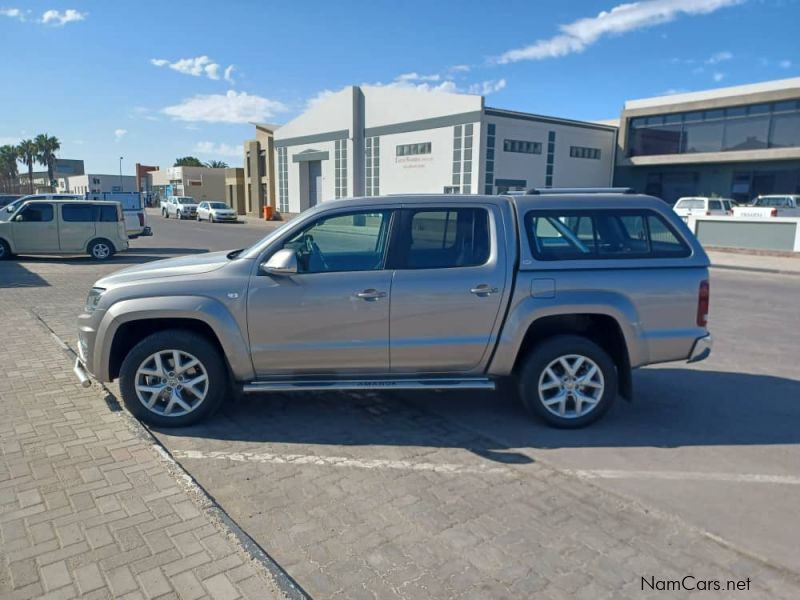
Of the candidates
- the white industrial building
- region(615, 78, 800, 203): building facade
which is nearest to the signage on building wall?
the white industrial building

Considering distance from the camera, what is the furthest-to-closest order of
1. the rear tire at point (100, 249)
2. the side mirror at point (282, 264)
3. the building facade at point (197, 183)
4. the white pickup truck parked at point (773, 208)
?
1. the building facade at point (197, 183)
2. the white pickup truck parked at point (773, 208)
3. the rear tire at point (100, 249)
4. the side mirror at point (282, 264)

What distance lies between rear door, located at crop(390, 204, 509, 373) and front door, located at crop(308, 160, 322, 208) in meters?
39.8

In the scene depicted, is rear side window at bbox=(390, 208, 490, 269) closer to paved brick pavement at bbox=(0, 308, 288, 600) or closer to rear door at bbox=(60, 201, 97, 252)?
paved brick pavement at bbox=(0, 308, 288, 600)

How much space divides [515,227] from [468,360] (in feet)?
3.63

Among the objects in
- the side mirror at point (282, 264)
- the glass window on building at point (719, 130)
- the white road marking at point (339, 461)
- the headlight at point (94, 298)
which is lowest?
the white road marking at point (339, 461)

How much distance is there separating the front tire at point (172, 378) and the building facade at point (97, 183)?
87377 millimetres

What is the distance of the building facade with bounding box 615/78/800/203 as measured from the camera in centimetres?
3105

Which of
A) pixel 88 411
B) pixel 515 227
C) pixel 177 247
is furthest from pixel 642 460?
pixel 177 247

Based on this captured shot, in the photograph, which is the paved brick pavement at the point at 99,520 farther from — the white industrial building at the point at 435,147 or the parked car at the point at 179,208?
the parked car at the point at 179,208

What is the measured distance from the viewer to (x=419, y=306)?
4238 millimetres

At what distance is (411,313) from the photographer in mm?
4246

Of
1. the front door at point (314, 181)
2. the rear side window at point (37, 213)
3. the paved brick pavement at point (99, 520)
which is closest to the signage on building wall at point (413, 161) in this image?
the front door at point (314, 181)

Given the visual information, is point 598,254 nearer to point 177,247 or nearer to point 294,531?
point 294,531

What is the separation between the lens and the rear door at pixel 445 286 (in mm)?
4242
